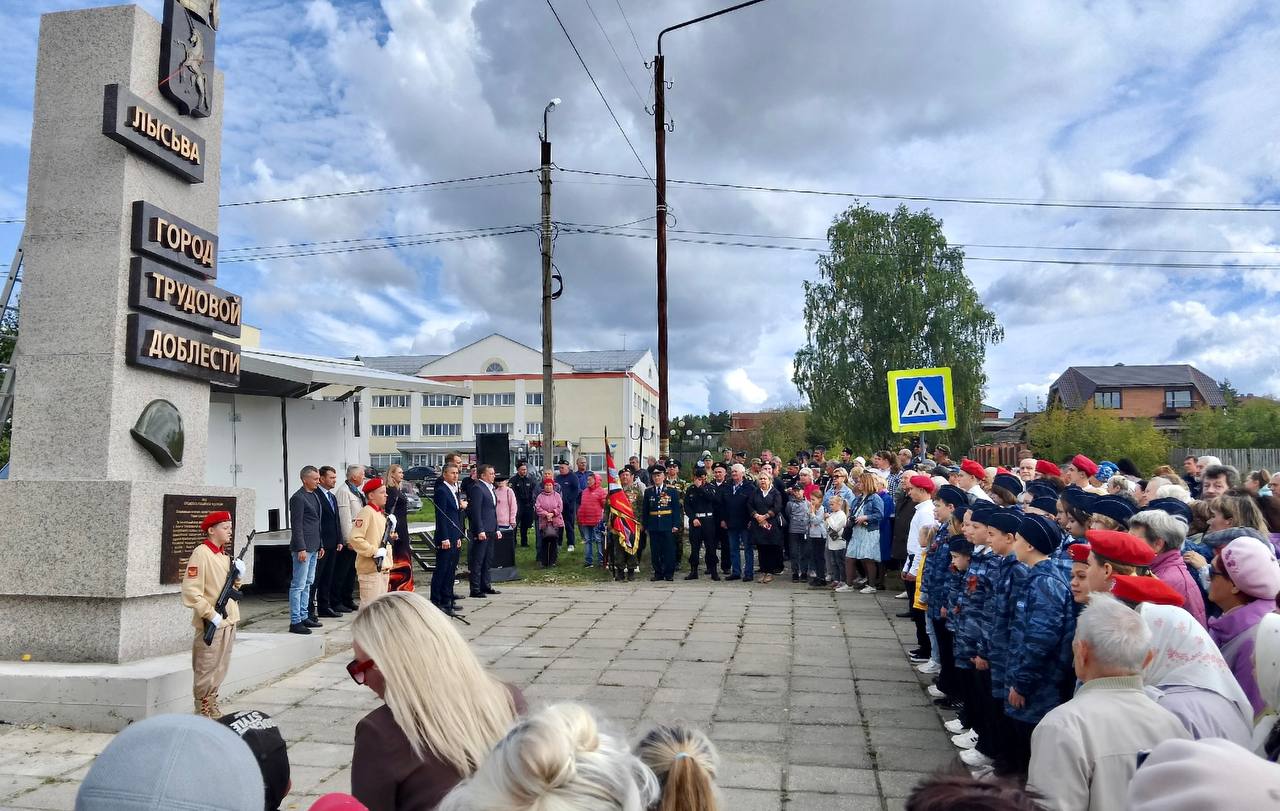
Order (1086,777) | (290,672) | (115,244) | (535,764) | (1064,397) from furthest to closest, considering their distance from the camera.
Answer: (1064,397)
(290,672)
(115,244)
(1086,777)
(535,764)

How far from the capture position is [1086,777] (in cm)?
279

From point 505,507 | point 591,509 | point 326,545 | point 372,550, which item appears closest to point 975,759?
point 372,550

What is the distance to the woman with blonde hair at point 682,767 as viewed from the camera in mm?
1858

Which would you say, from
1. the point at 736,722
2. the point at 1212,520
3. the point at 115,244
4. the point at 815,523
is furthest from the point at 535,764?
the point at 815,523

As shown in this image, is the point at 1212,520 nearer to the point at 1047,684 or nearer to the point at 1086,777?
the point at 1047,684

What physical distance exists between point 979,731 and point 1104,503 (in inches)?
65.8

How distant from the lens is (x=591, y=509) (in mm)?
15688

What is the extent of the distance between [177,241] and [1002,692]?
7121 millimetres

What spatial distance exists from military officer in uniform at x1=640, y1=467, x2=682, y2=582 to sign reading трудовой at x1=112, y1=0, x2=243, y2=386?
7.46m

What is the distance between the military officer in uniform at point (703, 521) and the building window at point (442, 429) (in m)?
54.0

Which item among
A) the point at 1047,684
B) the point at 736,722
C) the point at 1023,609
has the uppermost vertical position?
the point at 1023,609

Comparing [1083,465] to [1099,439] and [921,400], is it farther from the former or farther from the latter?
[1099,439]

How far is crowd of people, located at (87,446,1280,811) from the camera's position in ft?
4.59

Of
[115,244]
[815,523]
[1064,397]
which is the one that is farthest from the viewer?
[1064,397]
